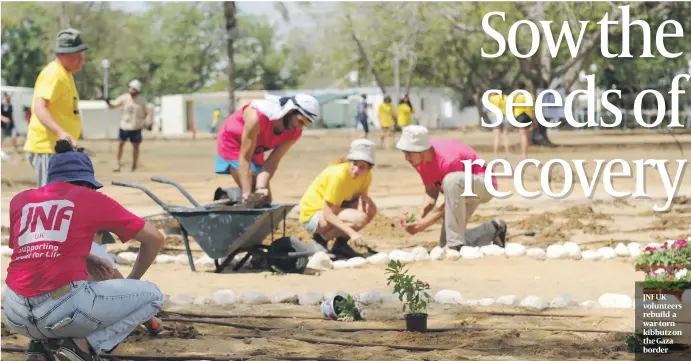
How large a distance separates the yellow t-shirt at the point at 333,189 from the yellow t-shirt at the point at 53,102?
2117 millimetres

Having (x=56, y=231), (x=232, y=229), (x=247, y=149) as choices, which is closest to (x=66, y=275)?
(x=56, y=231)

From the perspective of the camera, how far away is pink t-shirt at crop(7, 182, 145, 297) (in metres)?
5.23

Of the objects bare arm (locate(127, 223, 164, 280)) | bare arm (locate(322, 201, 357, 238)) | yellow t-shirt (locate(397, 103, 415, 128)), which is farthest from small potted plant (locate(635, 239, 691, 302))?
yellow t-shirt (locate(397, 103, 415, 128))

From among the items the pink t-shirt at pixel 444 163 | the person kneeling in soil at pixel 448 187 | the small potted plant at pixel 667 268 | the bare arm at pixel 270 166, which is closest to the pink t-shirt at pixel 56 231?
the small potted plant at pixel 667 268

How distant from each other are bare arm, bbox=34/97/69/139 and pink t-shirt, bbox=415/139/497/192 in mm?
3074

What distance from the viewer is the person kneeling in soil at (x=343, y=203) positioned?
938 cm

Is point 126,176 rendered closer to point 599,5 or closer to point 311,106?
point 311,106

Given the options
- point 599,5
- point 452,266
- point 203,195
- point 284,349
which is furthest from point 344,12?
point 284,349

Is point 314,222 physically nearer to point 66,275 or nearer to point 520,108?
point 66,275

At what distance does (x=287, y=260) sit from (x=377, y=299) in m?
1.55

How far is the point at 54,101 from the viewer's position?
29.0ft

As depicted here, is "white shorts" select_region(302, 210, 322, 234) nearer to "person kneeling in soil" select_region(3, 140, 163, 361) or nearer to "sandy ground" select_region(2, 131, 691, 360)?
"sandy ground" select_region(2, 131, 691, 360)

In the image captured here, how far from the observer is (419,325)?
650cm

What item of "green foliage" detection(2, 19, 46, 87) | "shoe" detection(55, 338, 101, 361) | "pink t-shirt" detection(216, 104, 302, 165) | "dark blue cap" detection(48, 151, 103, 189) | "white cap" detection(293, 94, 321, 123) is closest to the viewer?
"shoe" detection(55, 338, 101, 361)
